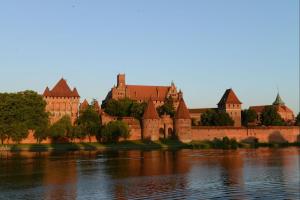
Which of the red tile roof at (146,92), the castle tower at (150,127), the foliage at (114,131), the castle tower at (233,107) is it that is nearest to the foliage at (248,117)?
the castle tower at (233,107)

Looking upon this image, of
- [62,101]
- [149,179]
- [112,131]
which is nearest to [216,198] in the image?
[149,179]

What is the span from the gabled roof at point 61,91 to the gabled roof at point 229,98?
2592cm

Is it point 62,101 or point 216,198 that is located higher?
point 62,101

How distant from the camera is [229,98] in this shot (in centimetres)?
8975

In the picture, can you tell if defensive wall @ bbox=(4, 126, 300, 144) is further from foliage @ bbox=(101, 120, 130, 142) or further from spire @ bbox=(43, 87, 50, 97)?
spire @ bbox=(43, 87, 50, 97)

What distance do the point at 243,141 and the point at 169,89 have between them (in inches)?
1141

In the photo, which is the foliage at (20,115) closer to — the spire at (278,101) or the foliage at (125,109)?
the foliage at (125,109)

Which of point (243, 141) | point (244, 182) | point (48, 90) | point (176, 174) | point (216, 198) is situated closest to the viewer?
point (216, 198)

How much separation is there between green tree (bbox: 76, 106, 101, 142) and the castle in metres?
2.47

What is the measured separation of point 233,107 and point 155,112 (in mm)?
22133

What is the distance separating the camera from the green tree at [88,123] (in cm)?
6575

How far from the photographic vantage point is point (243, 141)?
72000mm

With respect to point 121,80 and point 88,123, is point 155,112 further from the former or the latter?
point 121,80

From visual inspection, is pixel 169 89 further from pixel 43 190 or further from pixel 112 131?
pixel 43 190
